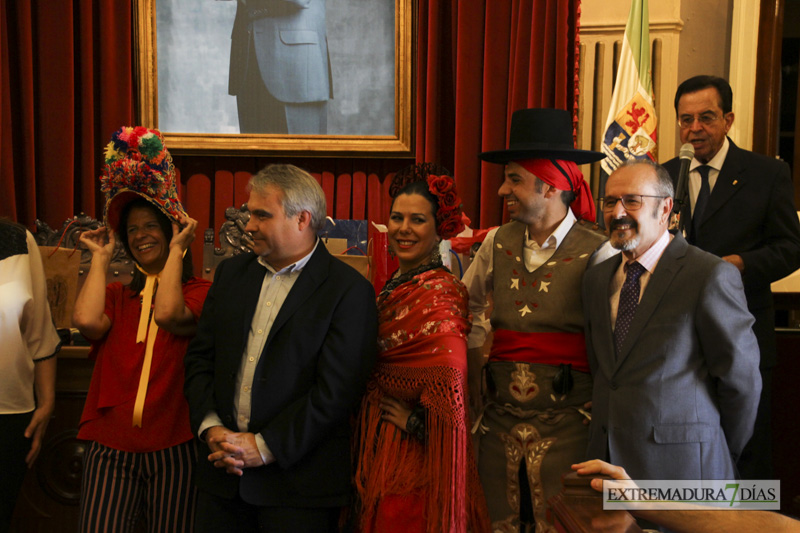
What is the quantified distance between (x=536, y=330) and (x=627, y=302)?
293 mm

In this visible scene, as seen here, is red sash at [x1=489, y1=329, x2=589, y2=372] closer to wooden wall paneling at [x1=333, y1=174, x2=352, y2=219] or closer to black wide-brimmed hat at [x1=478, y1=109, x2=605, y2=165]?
black wide-brimmed hat at [x1=478, y1=109, x2=605, y2=165]

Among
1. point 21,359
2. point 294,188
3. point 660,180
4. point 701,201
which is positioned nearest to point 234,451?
point 294,188

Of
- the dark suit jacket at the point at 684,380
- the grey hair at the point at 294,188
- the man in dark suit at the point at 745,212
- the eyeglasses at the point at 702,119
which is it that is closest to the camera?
the dark suit jacket at the point at 684,380

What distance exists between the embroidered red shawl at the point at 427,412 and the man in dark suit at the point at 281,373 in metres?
0.10

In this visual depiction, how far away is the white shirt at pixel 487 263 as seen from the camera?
2.29 meters

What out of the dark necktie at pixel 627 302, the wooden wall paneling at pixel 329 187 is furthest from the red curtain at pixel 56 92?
the dark necktie at pixel 627 302

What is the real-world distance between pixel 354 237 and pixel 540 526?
2.32 meters

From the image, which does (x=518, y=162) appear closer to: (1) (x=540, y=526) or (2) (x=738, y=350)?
(2) (x=738, y=350)

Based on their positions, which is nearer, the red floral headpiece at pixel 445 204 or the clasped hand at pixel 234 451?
the clasped hand at pixel 234 451

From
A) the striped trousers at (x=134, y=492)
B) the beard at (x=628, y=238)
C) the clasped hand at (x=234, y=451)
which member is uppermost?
the beard at (x=628, y=238)

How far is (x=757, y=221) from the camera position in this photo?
2.70 m

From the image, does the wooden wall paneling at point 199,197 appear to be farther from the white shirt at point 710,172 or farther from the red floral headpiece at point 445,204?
the white shirt at point 710,172

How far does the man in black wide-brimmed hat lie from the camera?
213 centimetres

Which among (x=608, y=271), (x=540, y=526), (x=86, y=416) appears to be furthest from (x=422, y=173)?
(x=86, y=416)
